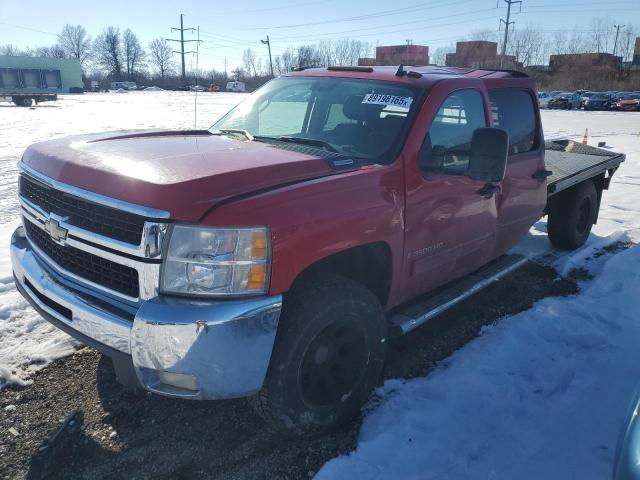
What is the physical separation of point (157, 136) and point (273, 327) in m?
1.76

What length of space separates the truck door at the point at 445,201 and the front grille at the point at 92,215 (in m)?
1.54

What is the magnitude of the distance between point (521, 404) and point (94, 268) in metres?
2.57

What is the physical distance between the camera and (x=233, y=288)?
2.19 m

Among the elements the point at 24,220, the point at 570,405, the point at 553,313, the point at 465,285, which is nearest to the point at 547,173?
the point at 553,313

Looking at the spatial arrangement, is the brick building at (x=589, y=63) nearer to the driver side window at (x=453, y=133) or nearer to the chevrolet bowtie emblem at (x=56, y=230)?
the driver side window at (x=453, y=133)

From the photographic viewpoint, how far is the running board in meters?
3.14

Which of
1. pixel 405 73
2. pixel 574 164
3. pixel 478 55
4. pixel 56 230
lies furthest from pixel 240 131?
pixel 478 55

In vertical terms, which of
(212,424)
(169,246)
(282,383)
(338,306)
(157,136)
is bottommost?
(212,424)

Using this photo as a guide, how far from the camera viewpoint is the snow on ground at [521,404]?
98.9 inches

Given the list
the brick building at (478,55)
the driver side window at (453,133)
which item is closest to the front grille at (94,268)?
the driver side window at (453,133)

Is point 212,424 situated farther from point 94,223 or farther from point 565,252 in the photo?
point 565,252

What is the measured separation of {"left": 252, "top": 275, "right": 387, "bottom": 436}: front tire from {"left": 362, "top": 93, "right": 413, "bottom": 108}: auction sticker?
4.15 feet

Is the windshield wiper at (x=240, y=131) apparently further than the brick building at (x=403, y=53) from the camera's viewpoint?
No

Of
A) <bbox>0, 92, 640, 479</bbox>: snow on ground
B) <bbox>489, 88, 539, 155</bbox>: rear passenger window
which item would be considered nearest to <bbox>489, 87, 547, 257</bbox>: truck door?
<bbox>489, 88, 539, 155</bbox>: rear passenger window
